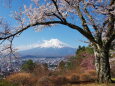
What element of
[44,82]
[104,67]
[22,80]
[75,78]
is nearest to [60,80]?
[75,78]

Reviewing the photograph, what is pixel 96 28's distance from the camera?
17219 millimetres

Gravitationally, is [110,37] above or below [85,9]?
below

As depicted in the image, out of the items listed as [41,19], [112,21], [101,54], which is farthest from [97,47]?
[41,19]

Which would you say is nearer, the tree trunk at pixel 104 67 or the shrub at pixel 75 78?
the tree trunk at pixel 104 67

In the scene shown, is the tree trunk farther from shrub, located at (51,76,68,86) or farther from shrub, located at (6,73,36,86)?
shrub, located at (6,73,36,86)

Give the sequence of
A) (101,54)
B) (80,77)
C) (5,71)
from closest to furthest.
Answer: (101,54)
(5,71)
(80,77)

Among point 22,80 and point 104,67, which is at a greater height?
point 104,67

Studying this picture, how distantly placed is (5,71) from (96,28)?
7.65 metres

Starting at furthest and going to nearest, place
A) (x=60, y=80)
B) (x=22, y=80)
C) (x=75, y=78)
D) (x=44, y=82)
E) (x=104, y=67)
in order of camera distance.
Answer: (x=75, y=78) < (x=60, y=80) < (x=44, y=82) < (x=22, y=80) < (x=104, y=67)

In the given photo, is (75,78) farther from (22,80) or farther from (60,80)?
(22,80)

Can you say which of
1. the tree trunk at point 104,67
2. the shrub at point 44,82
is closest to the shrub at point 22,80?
the shrub at point 44,82

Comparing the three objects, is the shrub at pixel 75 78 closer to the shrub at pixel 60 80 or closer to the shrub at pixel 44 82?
the shrub at pixel 60 80

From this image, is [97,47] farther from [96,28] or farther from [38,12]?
[38,12]

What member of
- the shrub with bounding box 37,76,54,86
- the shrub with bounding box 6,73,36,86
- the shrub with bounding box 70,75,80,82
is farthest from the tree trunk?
the shrub with bounding box 70,75,80,82
